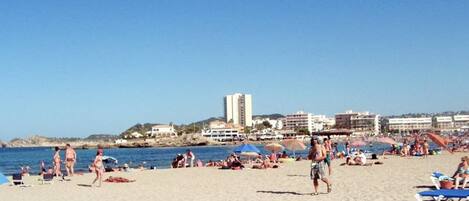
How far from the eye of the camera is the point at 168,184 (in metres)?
19.1

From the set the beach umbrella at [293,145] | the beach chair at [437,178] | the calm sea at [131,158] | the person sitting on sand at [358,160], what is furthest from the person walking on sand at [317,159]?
the calm sea at [131,158]

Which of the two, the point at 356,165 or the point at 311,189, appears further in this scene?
the point at 356,165

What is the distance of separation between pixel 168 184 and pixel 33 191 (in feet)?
13.4

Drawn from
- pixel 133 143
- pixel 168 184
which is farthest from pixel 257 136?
pixel 168 184

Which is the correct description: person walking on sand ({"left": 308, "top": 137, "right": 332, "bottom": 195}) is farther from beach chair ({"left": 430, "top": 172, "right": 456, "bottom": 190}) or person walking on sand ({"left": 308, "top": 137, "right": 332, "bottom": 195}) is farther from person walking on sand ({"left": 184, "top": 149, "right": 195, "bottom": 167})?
person walking on sand ({"left": 184, "top": 149, "right": 195, "bottom": 167})

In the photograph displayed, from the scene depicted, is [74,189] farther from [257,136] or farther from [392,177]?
[257,136]

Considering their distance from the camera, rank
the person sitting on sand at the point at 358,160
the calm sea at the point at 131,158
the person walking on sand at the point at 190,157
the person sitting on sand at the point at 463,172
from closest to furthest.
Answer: the person sitting on sand at the point at 463,172 < the person sitting on sand at the point at 358,160 < the person walking on sand at the point at 190,157 < the calm sea at the point at 131,158

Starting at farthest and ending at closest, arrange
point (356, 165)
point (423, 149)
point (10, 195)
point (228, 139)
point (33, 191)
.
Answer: point (228, 139) → point (423, 149) → point (356, 165) → point (33, 191) → point (10, 195)

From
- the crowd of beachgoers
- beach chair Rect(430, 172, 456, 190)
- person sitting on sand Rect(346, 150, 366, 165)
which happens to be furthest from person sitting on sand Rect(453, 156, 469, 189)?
person sitting on sand Rect(346, 150, 366, 165)

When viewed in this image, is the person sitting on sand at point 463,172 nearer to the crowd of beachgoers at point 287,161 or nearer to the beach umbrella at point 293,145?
the crowd of beachgoers at point 287,161

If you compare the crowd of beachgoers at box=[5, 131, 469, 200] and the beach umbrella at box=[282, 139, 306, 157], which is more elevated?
the beach umbrella at box=[282, 139, 306, 157]

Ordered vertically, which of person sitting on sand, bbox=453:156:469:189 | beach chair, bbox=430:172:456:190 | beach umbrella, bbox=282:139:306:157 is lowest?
beach chair, bbox=430:172:456:190

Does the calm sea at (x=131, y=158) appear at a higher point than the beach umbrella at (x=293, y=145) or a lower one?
lower

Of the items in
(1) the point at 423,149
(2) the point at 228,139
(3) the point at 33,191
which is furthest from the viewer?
(2) the point at 228,139
